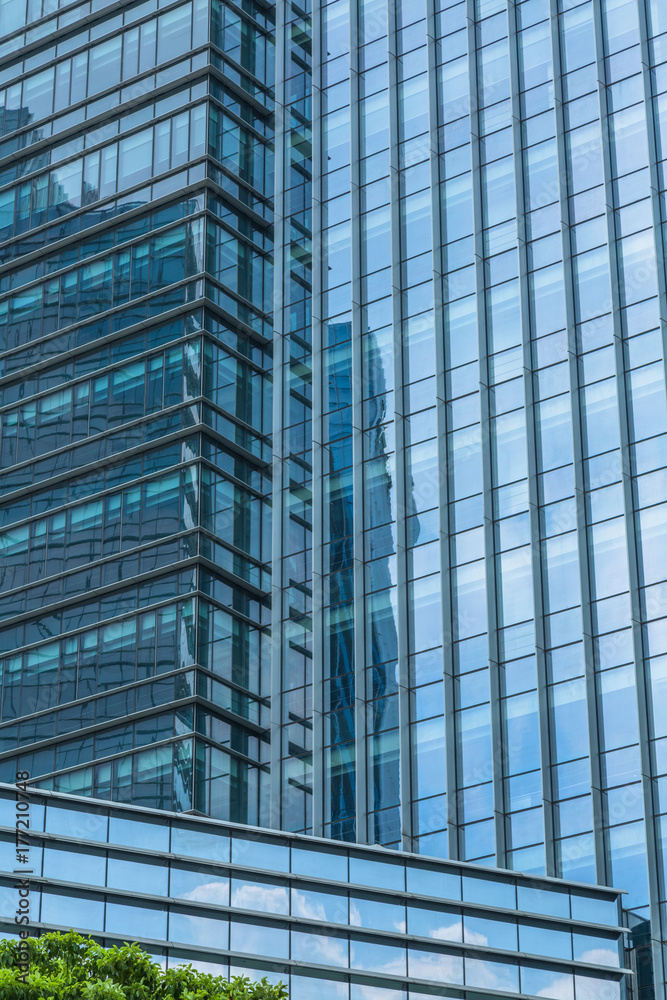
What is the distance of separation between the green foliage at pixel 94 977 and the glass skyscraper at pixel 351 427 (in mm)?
26739

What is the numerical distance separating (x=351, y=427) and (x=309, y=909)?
82.4ft

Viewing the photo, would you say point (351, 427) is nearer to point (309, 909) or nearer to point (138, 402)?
point (138, 402)

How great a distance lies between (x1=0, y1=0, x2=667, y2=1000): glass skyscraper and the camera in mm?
65625

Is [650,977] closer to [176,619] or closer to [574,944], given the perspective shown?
[574,944]

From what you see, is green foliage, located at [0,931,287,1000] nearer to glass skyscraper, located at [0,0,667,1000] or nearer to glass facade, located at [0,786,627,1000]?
glass facade, located at [0,786,627,1000]

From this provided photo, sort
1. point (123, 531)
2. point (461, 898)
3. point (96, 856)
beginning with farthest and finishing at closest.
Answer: point (123, 531), point (461, 898), point (96, 856)

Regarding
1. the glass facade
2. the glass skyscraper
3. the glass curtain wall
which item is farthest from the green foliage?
the glass curtain wall

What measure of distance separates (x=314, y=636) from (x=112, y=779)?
986cm

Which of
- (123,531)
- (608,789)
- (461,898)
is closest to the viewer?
(461,898)

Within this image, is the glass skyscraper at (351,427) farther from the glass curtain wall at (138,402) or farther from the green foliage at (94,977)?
the green foliage at (94,977)

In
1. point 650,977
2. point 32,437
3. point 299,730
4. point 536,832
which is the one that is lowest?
point 650,977

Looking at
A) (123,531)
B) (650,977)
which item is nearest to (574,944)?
(650,977)

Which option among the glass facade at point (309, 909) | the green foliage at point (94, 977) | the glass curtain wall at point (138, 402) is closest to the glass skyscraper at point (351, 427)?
the glass curtain wall at point (138, 402)

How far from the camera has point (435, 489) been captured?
71625 millimetres
